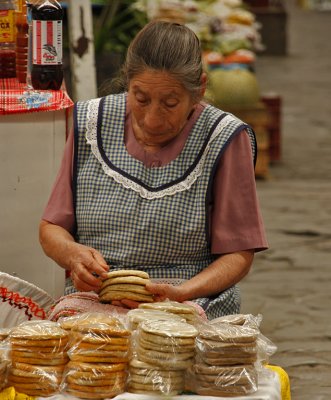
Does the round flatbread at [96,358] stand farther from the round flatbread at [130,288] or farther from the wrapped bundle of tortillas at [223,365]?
the round flatbread at [130,288]

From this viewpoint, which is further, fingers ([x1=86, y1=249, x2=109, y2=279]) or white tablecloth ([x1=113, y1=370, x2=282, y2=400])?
fingers ([x1=86, y1=249, x2=109, y2=279])

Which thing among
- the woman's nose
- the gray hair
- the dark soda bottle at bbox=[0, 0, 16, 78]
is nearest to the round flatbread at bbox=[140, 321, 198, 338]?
the woman's nose

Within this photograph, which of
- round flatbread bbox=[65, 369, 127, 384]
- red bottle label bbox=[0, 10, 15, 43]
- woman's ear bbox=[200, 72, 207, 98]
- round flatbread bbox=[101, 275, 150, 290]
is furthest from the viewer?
red bottle label bbox=[0, 10, 15, 43]

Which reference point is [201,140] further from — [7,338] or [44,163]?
[7,338]

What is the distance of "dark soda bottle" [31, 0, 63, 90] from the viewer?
338 centimetres

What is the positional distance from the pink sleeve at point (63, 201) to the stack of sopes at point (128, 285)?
36 cm

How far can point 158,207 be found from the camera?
296cm

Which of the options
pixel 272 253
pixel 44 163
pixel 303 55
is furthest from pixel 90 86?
pixel 303 55

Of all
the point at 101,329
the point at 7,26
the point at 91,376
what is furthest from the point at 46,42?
the point at 91,376

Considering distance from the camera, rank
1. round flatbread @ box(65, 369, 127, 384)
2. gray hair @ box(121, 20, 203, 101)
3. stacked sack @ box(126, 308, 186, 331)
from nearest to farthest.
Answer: round flatbread @ box(65, 369, 127, 384) < stacked sack @ box(126, 308, 186, 331) < gray hair @ box(121, 20, 203, 101)

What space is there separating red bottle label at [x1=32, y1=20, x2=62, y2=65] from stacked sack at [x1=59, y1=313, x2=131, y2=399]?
121 centimetres

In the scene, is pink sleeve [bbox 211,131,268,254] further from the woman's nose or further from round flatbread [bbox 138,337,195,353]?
round flatbread [bbox 138,337,195,353]

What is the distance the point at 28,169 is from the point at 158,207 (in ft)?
2.05

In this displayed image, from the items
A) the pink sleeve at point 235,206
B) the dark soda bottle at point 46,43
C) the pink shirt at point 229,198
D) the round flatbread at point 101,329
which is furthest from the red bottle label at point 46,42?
the round flatbread at point 101,329
